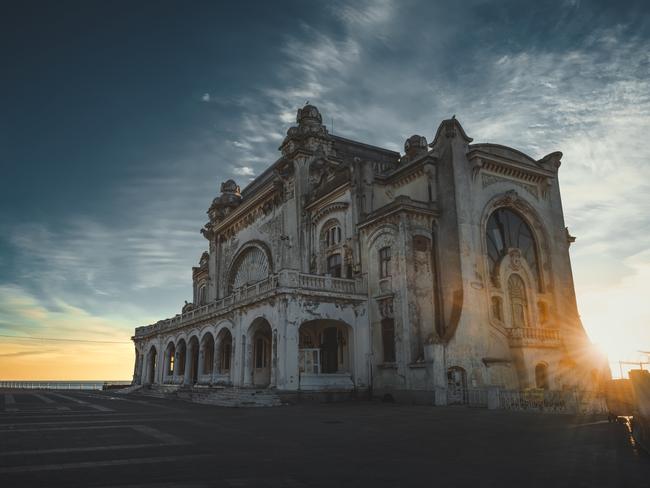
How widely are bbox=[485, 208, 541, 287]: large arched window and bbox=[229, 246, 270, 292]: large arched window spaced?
18637 mm

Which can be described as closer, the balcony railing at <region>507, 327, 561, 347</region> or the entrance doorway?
the balcony railing at <region>507, 327, 561, 347</region>

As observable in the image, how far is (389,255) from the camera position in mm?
28703

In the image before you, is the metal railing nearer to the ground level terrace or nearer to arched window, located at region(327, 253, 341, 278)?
the ground level terrace

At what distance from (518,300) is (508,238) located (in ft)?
12.6

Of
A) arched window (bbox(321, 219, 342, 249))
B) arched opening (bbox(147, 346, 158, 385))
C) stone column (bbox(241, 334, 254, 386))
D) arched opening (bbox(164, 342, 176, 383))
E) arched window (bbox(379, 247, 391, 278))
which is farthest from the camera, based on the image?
arched opening (bbox(147, 346, 158, 385))

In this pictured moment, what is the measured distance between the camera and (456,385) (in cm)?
2467

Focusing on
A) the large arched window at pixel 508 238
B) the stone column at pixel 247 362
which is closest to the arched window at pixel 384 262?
the large arched window at pixel 508 238

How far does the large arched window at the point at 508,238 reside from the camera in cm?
2988

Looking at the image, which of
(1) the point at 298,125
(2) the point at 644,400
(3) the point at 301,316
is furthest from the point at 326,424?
(1) the point at 298,125

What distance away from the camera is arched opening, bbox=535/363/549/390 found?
27234 millimetres

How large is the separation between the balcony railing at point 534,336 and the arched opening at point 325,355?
361 inches

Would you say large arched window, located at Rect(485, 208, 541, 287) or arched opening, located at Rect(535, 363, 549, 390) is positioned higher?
large arched window, located at Rect(485, 208, 541, 287)

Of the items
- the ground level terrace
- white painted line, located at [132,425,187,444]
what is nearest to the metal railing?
the ground level terrace

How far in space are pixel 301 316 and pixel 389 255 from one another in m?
6.13
